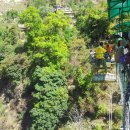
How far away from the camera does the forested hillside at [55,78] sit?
66.4 ft

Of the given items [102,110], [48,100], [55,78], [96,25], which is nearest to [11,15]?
[96,25]

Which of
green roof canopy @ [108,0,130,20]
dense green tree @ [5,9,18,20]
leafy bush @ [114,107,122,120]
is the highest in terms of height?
dense green tree @ [5,9,18,20]

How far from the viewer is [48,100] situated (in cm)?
2039

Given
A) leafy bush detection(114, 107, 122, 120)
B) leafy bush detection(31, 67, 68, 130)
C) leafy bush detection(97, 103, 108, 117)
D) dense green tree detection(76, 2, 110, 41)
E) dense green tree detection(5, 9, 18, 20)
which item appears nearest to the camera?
leafy bush detection(114, 107, 122, 120)

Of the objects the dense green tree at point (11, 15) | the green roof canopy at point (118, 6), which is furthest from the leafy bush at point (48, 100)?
the green roof canopy at point (118, 6)

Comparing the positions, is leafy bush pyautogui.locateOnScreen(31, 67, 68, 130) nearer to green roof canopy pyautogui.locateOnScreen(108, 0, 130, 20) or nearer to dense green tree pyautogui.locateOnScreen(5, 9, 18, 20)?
dense green tree pyautogui.locateOnScreen(5, 9, 18, 20)

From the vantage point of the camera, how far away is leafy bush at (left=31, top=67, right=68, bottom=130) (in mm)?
20203

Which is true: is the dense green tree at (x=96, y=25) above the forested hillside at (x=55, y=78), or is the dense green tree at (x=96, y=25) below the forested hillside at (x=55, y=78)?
above

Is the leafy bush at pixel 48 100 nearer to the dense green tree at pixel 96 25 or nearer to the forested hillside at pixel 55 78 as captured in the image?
the forested hillside at pixel 55 78

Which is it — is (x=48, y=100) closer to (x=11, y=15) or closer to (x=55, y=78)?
(x=55, y=78)

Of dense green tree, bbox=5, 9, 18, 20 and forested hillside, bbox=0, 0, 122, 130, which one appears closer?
forested hillside, bbox=0, 0, 122, 130

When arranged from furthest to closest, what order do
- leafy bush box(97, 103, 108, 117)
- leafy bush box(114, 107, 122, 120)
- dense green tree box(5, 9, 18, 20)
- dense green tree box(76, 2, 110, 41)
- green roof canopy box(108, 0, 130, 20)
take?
dense green tree box(5, 9, 18, 20) < dense green tree box(76, 2, 110, 41) < leafy bush box(97, 103, 108, 117) < leafy bush box(114, 107, 122, 120) < green roof canopy box(108, 0, 130, 20)

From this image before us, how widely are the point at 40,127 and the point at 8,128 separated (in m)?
2.93

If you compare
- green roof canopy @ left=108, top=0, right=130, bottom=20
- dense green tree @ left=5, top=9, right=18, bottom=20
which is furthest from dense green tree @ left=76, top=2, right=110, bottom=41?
green roof canopy @ left=108, top=0, right=130, bottom=20
